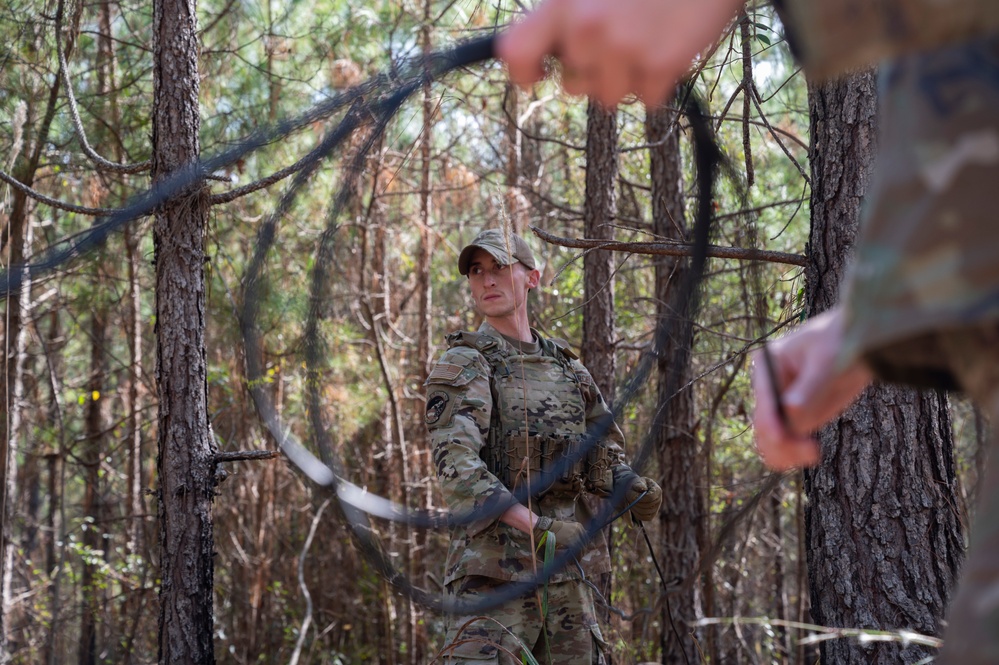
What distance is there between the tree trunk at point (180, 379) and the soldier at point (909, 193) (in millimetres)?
3010

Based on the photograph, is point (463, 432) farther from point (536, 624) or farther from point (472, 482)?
point (536, 624)

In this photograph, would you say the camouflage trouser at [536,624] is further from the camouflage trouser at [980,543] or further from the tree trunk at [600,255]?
the tree trunk at [600,255]

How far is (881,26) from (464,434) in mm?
2186

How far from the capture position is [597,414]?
349 cm

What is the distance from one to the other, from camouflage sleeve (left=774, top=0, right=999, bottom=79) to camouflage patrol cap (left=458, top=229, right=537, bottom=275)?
90.0 inches

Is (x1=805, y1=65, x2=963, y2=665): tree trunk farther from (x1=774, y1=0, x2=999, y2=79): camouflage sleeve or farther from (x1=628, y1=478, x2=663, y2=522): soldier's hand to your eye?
(x1=774, y1=0, x2=999, y2=79): camouflage sleeve

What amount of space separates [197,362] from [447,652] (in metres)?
1.64

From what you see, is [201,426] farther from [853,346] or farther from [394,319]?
[394,319]

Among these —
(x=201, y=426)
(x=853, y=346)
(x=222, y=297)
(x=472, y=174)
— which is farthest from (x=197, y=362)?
(x=472, y=174)

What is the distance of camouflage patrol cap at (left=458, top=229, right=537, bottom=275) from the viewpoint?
337cm

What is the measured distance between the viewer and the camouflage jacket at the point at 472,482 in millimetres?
2906

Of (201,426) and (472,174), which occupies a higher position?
(472,174)

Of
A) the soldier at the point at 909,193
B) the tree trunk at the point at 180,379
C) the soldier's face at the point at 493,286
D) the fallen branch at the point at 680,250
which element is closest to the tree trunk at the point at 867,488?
the fallen branch at the point at 680,250

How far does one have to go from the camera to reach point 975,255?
89cm
